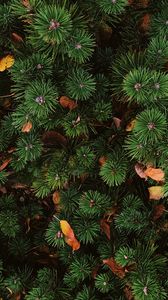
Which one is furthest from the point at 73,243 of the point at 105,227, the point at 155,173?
the point at 155,173

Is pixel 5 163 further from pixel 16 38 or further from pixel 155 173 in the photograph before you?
pixel 155 173

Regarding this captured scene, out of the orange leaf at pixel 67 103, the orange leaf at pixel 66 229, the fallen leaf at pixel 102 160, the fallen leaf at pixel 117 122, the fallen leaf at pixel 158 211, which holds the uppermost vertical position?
the orange leaf at pixel 67 103

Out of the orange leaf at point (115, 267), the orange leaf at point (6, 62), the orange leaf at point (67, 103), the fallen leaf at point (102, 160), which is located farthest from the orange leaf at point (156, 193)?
the orange leaf at point (6, 62)

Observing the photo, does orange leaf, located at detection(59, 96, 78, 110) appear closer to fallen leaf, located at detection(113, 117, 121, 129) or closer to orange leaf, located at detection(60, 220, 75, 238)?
fallen leaf, located at detection(113, 117, 121, 129)

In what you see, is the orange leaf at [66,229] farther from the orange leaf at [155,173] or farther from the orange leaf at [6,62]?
the orange leaf at [6,62]

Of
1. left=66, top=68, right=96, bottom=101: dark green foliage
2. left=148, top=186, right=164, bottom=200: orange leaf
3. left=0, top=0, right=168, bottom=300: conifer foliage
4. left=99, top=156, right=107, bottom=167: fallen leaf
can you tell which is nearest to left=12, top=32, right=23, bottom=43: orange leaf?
left=0, top=0, right=168, bottom=300: conifer foliage

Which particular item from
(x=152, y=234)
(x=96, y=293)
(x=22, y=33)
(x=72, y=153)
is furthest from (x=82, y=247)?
(x=22, y=33)

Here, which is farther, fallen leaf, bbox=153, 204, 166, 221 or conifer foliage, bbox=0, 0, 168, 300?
fallen leaf, bbox=153, 204, 166, 221
